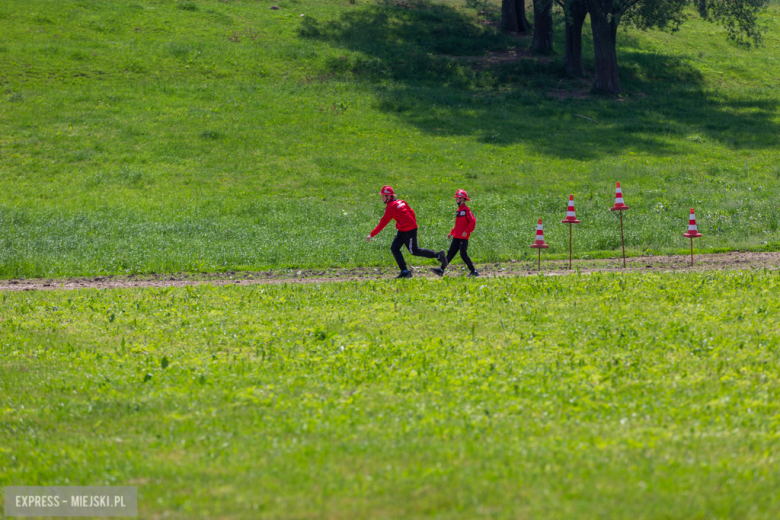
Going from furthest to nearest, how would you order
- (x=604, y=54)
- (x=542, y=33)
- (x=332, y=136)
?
(x=542, y=33), (x=604, y=54), (x=332, y=136)

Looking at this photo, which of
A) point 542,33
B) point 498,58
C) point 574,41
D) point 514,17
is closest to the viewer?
point 574,41

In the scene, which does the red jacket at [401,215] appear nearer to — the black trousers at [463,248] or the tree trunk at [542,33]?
the black trousers at [463,248]

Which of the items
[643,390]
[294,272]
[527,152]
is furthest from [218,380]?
[527,152]

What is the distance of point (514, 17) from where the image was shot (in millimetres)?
48562

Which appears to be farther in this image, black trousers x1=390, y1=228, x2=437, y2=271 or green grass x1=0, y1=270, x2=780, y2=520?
black trousers x1=390, y1=228, x2=437, y2=271

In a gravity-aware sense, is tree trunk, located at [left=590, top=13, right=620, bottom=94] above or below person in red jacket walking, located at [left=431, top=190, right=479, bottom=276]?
above

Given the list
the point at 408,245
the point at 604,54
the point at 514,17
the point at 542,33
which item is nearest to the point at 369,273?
the point at 408,245

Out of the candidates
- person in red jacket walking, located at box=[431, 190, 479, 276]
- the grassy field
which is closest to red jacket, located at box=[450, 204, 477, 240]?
person in red jacket walking, located at box=[431, 190, 479, 276]

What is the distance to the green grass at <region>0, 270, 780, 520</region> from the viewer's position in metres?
5.56

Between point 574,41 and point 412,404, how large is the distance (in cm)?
3700

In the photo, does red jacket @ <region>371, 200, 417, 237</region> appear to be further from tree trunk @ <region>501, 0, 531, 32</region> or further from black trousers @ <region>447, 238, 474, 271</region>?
tree trunk @ <region>501, 0, 531, 32</region>

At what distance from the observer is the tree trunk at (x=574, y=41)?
37.4 metres

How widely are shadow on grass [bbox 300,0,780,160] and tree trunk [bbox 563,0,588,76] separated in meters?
0.67

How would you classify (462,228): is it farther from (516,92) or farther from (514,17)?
(514,17)
